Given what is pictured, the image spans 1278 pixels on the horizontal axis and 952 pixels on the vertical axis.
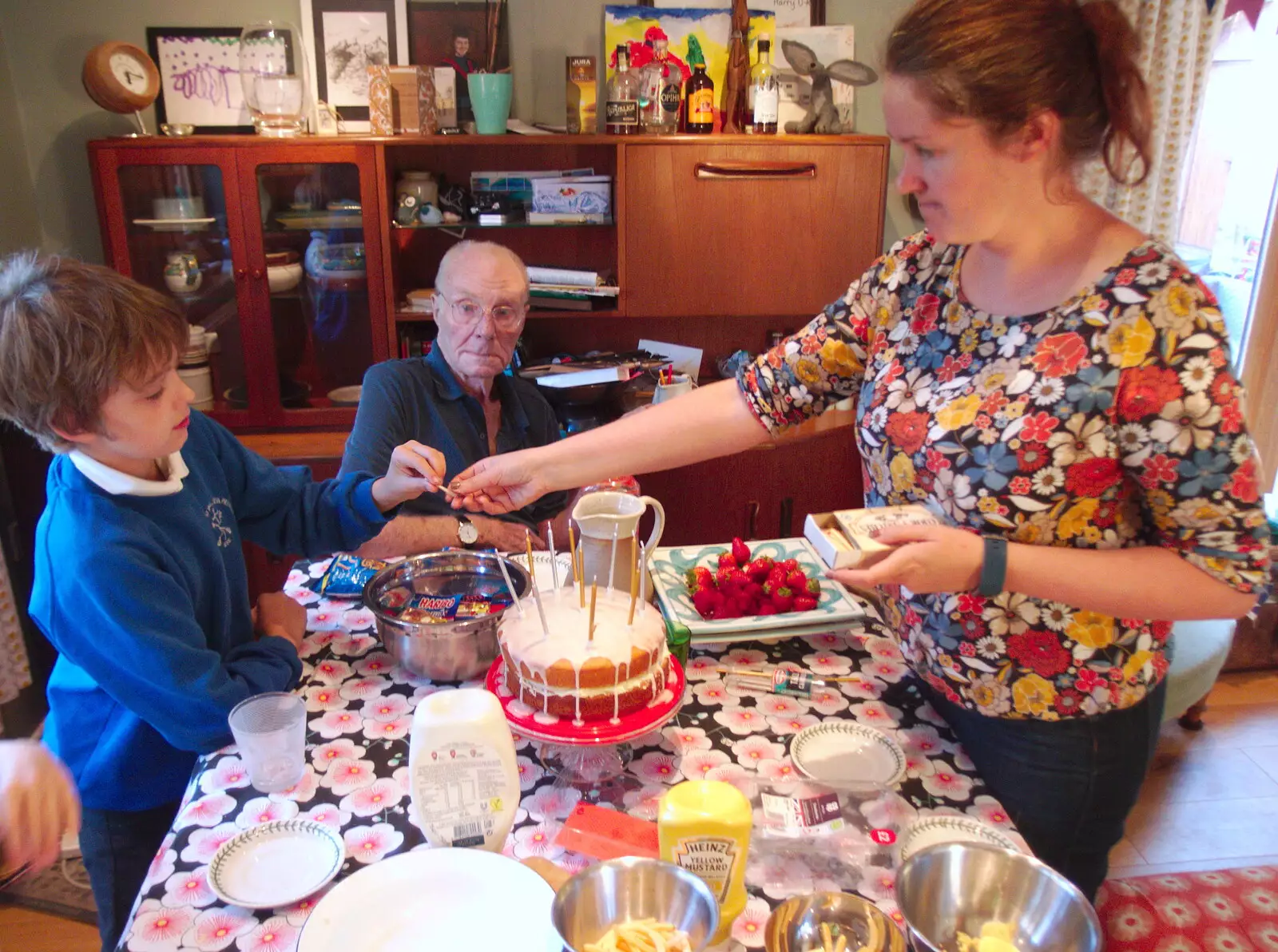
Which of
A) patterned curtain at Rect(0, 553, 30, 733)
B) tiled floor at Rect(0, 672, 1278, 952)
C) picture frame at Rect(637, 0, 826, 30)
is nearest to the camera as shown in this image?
tiled floor at Rect(0, 672, 1278, 952)

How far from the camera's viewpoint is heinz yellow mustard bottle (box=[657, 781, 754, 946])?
3.05 ft

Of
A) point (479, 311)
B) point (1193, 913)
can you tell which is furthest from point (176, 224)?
point (1193, 913)

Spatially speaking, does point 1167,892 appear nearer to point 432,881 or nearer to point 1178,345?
point 1178,345

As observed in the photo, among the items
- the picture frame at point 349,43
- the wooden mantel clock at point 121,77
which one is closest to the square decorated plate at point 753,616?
the picture frame at point 349,43

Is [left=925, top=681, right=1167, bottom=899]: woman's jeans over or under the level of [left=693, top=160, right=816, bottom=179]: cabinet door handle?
under

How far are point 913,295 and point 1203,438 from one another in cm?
44

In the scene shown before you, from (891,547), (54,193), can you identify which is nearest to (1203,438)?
(891,547)

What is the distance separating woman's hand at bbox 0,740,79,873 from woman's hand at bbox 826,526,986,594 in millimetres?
848

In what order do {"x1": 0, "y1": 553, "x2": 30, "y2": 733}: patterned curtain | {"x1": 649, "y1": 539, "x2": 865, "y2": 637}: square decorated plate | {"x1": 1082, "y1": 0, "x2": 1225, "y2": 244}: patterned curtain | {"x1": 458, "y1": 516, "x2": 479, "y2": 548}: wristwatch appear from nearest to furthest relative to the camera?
{"x1": 649, "y1": 539, "x2": 865, "y2": 637}: square decorated plate < {"x1": 458, "y1": 516, "x2": 479, "y2": 548}: wristwatch < {"x1": 0, "y1": 553, "x2": 30, "y2": 733}: patterned curtain < {"x1": 1082, "y1": 0, "x2": 1225, "y2": 244}: patterned curtain

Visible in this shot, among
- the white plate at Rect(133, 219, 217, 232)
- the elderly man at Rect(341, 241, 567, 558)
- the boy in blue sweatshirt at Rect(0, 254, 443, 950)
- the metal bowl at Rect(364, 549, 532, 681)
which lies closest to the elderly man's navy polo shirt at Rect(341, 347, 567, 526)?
the elderly man at Rect(341, 241, 567, 558)

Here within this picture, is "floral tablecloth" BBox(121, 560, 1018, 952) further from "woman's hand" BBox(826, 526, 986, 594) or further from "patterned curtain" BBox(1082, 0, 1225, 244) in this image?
"patterned curtain" BBox(1082, 0, 1225, 244)

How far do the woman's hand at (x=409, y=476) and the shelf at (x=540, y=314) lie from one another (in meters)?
1.41

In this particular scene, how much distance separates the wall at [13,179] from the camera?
9.32ft

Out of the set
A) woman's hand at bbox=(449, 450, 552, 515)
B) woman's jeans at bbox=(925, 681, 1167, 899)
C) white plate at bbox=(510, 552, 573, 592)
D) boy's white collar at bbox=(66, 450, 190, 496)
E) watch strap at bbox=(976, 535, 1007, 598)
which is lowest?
woman's jeans at bbox=(925, 681, 1167, 899)
